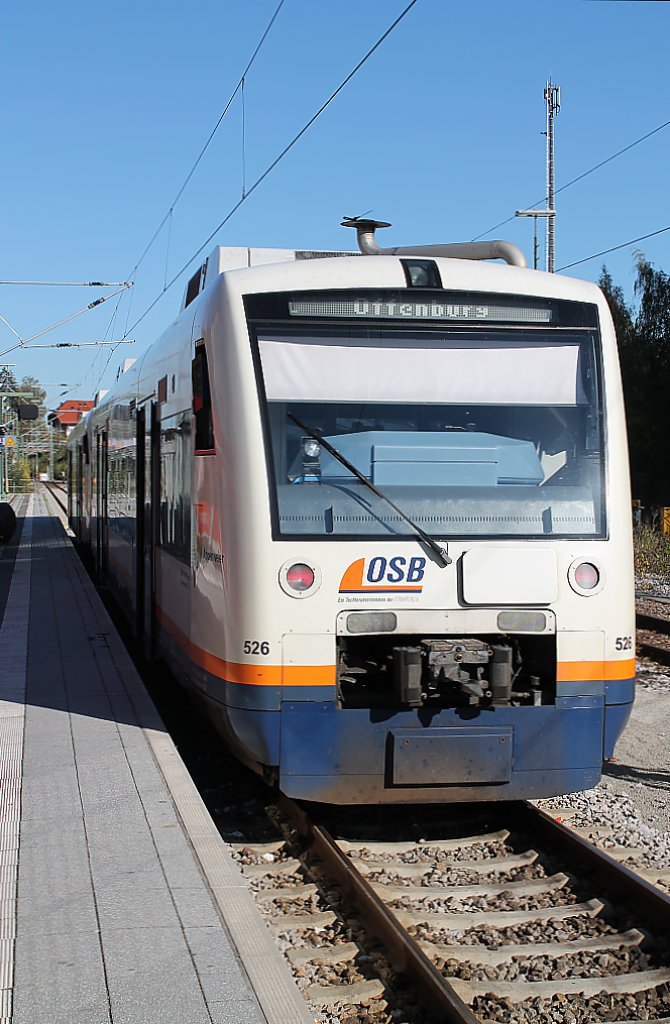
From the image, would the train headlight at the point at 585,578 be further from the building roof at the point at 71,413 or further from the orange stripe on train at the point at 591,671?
the building roof at the point at 71,413

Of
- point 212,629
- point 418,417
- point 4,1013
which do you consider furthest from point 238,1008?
point 418,417

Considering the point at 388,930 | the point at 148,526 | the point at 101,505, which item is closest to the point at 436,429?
the point at 388,930

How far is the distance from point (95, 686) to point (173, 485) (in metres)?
2.05

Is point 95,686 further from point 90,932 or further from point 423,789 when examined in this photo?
point 90,932

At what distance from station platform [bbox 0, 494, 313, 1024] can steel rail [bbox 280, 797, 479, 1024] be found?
1.90ft

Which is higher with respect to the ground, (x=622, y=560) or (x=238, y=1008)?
(x=622, y=560)

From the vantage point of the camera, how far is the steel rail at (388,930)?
4.26 metres

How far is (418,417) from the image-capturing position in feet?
20.9

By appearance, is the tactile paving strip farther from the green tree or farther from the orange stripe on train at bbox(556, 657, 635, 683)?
the green tree

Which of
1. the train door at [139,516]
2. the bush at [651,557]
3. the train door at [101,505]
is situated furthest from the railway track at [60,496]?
the train door at [139,516]

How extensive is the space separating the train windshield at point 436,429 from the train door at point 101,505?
10730 millimetres

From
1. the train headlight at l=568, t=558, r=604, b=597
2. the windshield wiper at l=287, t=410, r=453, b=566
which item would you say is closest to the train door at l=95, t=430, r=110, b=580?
the windshield wiper at l=287, t=410, r=453, b=566

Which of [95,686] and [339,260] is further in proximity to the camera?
[95,686]

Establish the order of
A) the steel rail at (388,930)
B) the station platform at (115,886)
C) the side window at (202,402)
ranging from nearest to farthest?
the station platform at (115,886), the steel rail at (388,930), the side window at (202,402)
